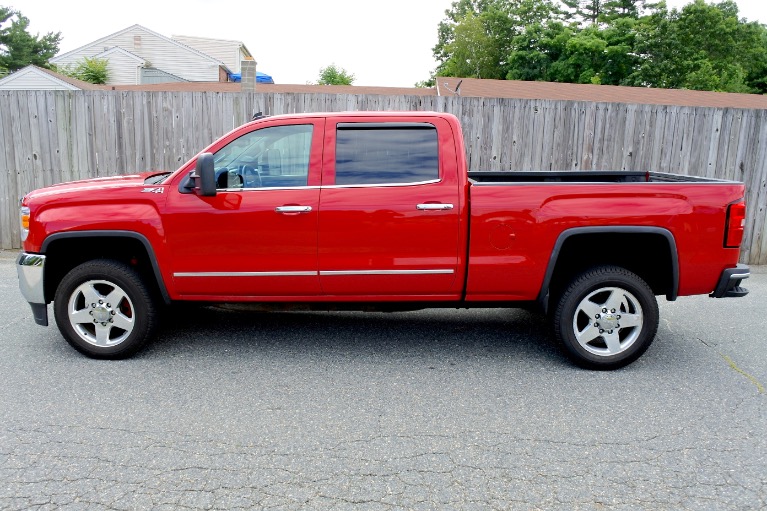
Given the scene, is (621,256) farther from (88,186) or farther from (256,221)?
(88,186)

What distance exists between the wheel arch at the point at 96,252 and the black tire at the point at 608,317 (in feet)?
10.2

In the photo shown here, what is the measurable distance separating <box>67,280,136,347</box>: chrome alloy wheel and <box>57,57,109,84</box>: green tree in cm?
3594

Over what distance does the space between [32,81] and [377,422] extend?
97.7 ft

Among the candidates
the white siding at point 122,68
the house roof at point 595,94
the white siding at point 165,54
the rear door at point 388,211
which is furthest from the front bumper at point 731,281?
the white siding at point 165,54

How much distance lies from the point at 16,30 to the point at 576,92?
168 feet

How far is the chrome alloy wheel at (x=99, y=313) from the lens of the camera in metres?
4.59

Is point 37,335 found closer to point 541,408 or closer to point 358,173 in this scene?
point 358,173

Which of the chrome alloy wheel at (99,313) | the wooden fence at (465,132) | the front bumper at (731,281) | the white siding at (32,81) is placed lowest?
the chrome alloy wheel at (99,313)

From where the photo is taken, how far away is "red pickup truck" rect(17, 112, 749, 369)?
14.4 feet

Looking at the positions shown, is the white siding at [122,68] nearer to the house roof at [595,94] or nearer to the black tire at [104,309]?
the house roof at [595,94]

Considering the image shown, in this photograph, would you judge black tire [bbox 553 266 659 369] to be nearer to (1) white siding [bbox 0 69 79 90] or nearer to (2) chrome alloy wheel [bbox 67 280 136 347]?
(2) chrome alloy wheel [bbox 67 280 136 347]

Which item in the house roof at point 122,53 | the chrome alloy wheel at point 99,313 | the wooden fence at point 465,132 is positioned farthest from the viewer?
the house roof at point 122,53

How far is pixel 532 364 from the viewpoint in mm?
4676

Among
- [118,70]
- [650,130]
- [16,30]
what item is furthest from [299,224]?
[16,30]
